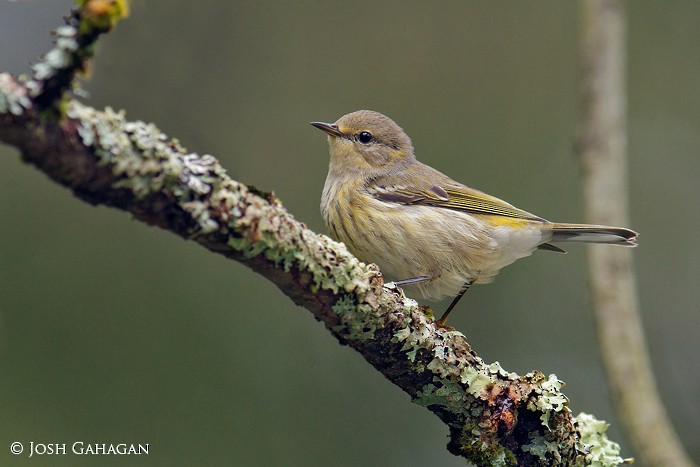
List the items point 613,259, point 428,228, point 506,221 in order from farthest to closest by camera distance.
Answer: point 506,221
point 428,228
point 613,259

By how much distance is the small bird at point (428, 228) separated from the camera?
4.66 meters

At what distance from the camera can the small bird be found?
15.3 feet

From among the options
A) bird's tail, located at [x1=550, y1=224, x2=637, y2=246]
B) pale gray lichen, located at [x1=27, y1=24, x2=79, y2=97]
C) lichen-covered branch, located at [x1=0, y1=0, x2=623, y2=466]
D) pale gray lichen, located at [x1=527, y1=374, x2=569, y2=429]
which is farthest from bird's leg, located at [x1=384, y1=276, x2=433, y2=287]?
pale gray lichen, located at [x1=27, y1=24, x2=79, y2=97]

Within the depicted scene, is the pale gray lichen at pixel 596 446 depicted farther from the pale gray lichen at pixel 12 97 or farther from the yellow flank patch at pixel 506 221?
the pale gray lichen at pixel 12 97

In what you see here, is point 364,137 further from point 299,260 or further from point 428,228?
point 299,260

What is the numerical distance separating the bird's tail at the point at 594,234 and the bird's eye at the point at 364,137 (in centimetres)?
179

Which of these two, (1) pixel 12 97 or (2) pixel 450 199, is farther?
(2) pixel 450 199

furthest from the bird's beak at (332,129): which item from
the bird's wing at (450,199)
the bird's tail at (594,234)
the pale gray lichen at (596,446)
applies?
the pale gray lichen at (596,446)
